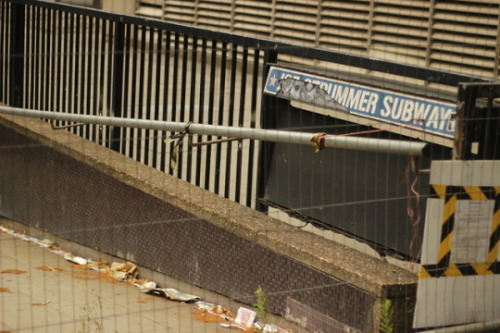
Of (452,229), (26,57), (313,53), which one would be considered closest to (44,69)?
(26,57)

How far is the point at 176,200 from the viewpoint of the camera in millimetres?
6461

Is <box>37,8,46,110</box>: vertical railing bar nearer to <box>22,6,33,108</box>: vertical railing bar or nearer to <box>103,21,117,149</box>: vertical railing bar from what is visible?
<box>22,6,33,108</box>: vertical railing bar

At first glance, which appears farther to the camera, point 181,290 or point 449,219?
point 181,290

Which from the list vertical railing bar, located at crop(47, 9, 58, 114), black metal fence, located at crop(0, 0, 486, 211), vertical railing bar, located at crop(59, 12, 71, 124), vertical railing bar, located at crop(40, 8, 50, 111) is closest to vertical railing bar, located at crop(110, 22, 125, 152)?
black metal fence, located at crop(0, 0, 486, 211)

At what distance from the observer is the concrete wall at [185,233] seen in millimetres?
5367

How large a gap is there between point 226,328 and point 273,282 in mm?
416

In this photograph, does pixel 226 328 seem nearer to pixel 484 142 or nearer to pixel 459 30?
pixel 484 142

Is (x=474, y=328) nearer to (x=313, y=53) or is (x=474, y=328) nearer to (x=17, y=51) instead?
(x=313, y=53)

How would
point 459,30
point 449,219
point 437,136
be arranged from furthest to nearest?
point 459,30 < point 437,136 < point 449,219

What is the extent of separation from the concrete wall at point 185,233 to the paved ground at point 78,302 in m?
0.24

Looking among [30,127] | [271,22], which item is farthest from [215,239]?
[271,22]

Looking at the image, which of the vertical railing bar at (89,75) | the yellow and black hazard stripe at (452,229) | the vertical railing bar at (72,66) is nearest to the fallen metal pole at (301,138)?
the yellow and black hazard stripe at (452,229)

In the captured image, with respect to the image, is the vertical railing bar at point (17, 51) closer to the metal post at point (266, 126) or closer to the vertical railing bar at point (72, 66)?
the vertical railing bar at point (72, 66)

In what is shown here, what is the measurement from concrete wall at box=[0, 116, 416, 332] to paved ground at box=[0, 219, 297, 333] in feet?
0.80
